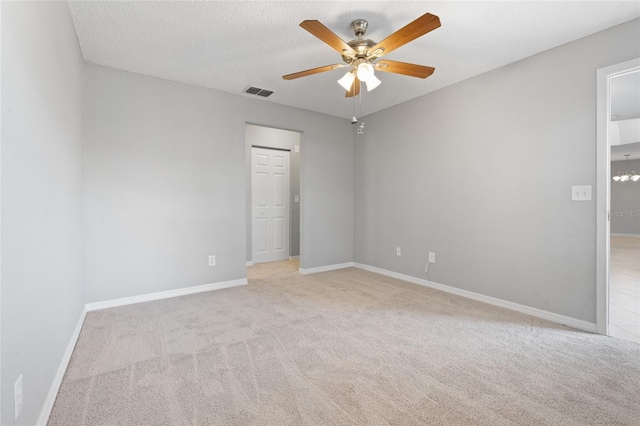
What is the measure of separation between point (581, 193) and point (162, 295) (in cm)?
428

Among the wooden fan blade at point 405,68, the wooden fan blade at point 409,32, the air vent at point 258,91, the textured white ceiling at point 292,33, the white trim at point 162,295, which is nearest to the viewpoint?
the wooden fan blade at point 409,32

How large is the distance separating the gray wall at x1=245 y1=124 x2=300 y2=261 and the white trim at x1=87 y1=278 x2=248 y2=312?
1503 millimetres

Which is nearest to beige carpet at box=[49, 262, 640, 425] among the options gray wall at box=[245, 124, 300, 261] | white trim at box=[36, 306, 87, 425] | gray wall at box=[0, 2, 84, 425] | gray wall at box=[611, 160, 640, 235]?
white trim at box=[36, 306, 87, 425]

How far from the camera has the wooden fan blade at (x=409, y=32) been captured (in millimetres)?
1768

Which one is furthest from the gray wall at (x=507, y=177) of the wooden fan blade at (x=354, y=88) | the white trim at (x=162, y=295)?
the white trim at (x=162, y=295)

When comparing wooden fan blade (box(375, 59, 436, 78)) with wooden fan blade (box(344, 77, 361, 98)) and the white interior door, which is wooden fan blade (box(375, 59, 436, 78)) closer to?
wooden fan blade (box(344, 77, 361, 98))

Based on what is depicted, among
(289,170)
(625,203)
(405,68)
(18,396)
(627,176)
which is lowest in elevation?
(18,396)

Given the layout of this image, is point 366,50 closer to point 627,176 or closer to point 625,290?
point 627,176

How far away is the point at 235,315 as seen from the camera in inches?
113

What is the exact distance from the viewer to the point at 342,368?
194cm

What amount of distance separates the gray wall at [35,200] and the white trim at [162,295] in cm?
88

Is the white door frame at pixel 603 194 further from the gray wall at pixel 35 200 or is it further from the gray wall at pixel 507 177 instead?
the gray wall at pixel 35 200

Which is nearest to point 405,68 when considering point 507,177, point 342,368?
point 507,177

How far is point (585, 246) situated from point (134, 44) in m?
4.36
